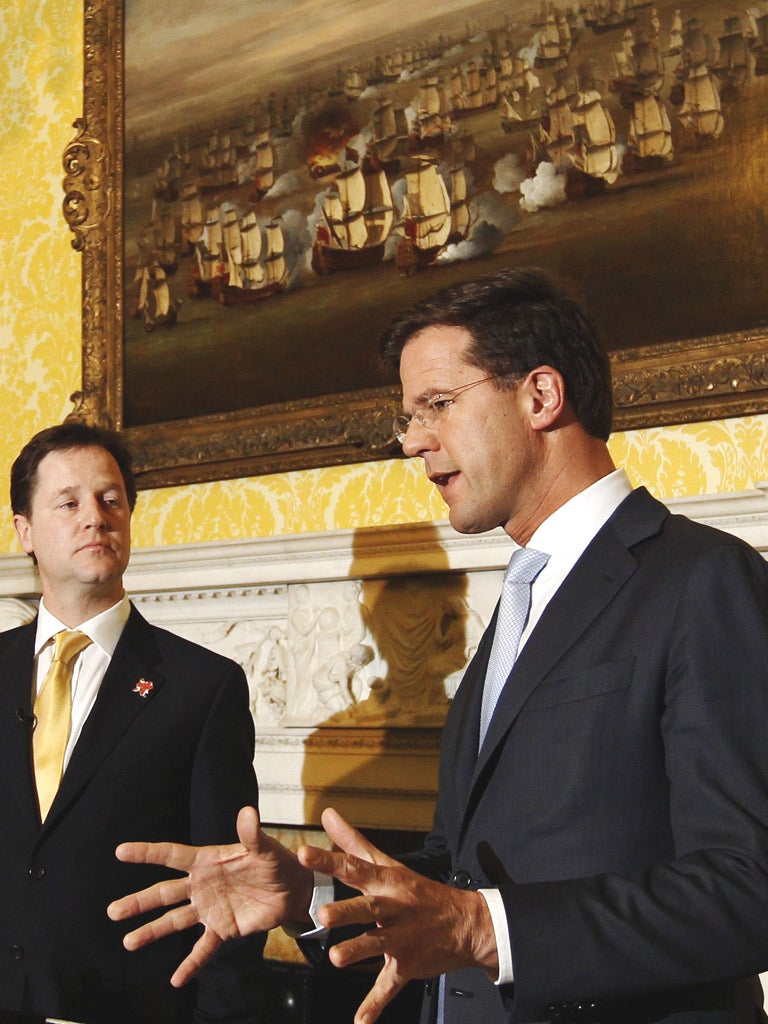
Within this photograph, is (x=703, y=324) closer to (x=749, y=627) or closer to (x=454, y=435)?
(x=454, y=435)

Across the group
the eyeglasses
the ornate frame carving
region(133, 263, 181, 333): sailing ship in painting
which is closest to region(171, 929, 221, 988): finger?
the eyeglasses

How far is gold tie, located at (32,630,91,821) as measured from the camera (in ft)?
8.80

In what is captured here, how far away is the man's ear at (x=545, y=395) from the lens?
2105 mm

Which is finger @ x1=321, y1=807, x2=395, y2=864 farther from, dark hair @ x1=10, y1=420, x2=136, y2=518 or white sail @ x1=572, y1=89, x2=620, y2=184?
white sail @ x1=572, y1=89, x2=620, y2=184

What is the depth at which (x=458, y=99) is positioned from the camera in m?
3.91

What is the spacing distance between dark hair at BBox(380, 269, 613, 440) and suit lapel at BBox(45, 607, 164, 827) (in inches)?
43.1

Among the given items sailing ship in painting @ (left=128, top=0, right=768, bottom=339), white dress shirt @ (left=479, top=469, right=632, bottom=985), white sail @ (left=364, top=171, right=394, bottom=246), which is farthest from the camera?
white sail @ (left=364, top=171, right=394, bottom=246)

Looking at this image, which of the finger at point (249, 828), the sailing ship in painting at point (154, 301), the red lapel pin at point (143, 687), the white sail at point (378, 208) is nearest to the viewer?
the finger at point (249, 828)

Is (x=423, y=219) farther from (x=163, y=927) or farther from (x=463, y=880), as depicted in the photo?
(x=163, y=927)

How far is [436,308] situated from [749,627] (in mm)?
875

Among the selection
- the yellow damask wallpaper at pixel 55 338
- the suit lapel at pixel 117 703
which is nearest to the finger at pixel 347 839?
the suit lapel at pixel 117 703

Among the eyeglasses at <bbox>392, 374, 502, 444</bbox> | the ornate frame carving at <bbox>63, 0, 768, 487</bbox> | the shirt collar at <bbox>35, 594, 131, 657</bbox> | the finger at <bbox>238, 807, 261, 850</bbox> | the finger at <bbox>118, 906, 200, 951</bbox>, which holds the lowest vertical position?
the finger at <bbox>118, 906, 200, 951</bbox>

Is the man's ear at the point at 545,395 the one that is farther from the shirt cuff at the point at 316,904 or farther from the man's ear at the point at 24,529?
the man's ear at the point at 24,529

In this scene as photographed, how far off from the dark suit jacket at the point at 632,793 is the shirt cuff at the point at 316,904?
0.63 feet
